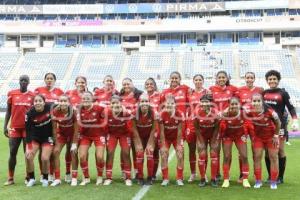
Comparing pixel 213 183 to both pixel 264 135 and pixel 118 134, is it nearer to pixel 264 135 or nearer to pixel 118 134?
pixel 264 135

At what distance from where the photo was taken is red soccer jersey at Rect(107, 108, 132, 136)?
319 inches

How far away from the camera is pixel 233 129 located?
25.9ft

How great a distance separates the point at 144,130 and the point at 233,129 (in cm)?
158

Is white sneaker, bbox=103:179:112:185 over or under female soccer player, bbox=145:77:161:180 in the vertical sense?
under

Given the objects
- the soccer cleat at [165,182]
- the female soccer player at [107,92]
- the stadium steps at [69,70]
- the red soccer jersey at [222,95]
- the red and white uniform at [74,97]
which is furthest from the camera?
the stadium steps at [69,70]

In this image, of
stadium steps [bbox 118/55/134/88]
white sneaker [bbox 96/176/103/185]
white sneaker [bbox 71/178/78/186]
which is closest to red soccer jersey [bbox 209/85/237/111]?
white sneaker [bbox 96/176/103/185]

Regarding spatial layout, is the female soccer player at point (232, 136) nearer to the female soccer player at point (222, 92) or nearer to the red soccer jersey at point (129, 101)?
the female soccer player at point (222, 92)

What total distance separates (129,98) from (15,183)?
257 cm

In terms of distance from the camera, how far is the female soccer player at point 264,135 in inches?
301

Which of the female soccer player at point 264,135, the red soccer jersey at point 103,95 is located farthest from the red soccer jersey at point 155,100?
the female soccer player at point 264,135

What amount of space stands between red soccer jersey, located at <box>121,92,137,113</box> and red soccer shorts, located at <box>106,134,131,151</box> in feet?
1.72

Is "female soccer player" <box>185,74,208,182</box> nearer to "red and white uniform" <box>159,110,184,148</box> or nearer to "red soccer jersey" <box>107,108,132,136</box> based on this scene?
"red and white uniform" <box>159,110,184,148</box>

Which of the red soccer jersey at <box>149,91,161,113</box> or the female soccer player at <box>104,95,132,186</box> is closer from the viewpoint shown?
the female soccer player at <box>104,95,132,186</box>

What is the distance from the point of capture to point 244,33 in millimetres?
46156
